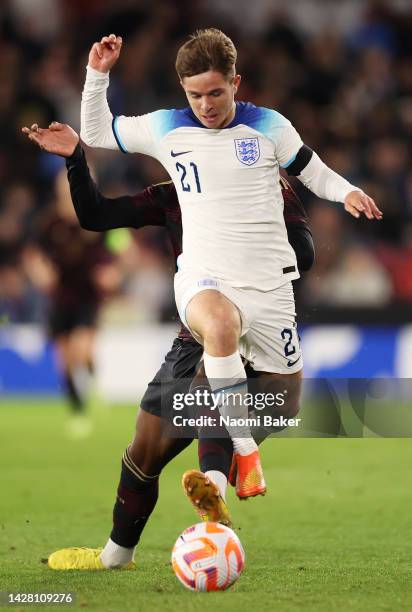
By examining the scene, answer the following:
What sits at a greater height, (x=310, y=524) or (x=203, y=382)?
(x=203, y=382)

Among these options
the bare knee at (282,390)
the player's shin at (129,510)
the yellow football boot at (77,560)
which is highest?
the bare knee at (282,390)

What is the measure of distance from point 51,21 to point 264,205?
10.4 metres

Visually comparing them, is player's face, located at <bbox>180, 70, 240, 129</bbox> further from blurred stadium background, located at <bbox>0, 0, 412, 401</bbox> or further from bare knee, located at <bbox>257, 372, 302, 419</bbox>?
blurred stadium background, located at <bbox>0, 0, 412, 401</bbox>

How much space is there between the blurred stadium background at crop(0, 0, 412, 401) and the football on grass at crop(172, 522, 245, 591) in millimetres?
6232

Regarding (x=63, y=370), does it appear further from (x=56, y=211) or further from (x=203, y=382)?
(x=203, y=382)

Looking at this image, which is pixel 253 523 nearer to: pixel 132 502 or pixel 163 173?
pixel 132 502

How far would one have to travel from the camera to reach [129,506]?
5375 mm

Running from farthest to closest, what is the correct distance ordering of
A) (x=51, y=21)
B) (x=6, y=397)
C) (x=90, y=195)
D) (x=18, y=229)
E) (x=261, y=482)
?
(x=51, y=21)
(x=18, y=229)
(x=6, y=397)
(x=90, y=195)
(x=261, y=482)

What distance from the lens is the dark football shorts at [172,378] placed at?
515 centimetres

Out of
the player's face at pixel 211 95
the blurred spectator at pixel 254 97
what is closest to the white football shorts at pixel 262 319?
the player's face at pixel 211 95

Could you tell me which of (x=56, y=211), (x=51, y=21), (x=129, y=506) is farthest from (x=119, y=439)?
(x=51, y=21)

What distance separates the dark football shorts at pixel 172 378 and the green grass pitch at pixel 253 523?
2.33 feet

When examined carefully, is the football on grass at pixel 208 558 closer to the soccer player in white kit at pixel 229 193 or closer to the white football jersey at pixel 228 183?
the soccer player in white kit at pixel 229 193

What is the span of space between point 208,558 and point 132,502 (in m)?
0.77
